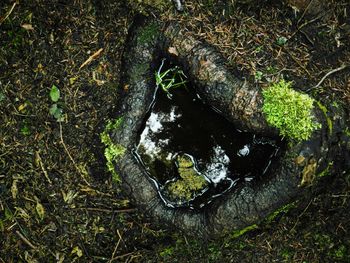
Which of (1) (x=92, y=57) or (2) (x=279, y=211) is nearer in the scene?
(2) (x=279, y=211)

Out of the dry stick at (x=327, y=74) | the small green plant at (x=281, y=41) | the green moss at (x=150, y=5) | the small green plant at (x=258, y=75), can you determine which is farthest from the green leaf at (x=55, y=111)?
the dry stick at (x=327, y=74)

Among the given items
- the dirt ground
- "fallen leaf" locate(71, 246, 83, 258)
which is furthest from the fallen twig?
"fallen leaf" locate(71, 246, 83, 258)

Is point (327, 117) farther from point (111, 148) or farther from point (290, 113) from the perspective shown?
point (111, 148)

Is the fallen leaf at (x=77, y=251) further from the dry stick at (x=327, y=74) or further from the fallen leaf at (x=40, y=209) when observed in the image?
the dry stick at (x=327, y=74)

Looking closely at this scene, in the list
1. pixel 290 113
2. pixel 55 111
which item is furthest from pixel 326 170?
pixel 55 111

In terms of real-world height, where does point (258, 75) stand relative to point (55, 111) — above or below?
Answer: above

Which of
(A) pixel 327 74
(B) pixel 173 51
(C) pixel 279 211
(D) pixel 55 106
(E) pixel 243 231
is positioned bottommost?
(E) pixel 243 231
